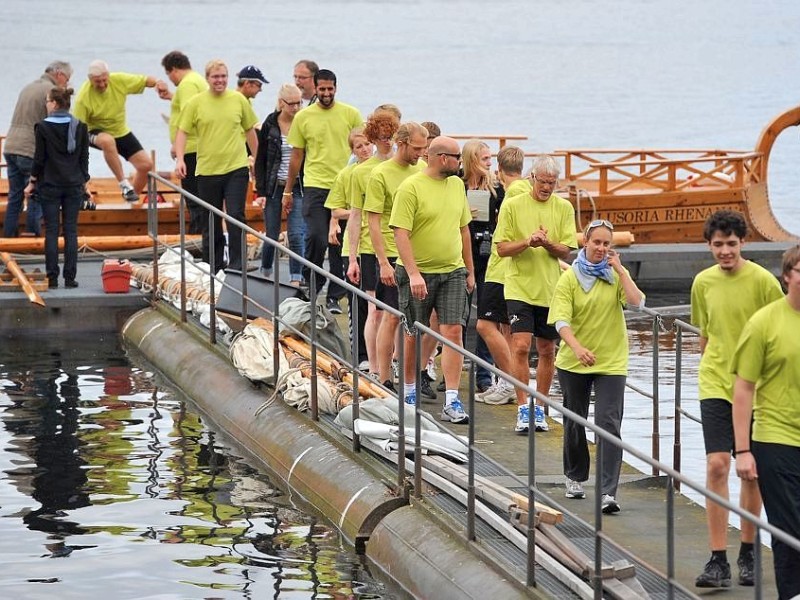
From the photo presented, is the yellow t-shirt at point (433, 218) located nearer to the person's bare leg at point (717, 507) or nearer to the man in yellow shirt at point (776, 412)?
the person's bare leg at point (717, 507)

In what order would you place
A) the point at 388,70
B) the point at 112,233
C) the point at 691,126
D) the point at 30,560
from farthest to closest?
the point at 388,70 → the point at 691,126 → the point at 112,233 → the point at 30,560

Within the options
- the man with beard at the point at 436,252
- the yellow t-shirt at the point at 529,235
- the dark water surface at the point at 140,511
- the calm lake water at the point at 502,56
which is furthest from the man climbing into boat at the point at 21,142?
the calm lake water at the point at 502,56

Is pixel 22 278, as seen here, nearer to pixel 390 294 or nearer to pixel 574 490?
pixel 390 294

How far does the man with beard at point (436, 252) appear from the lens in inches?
421

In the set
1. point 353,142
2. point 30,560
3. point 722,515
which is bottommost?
point 30,560

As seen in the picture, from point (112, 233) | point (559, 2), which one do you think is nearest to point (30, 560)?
point (112, 233)

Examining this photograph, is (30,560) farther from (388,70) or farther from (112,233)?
(388,70)

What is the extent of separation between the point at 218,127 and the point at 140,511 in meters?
5.28

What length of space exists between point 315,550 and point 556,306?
2.05m

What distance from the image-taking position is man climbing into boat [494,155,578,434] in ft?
35.2

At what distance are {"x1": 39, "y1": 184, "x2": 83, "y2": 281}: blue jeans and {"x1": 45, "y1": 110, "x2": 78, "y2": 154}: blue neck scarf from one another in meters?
0.42

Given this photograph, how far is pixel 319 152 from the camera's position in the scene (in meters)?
14.2

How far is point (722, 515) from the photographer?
8039 millimetres

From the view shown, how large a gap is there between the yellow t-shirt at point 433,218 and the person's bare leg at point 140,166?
8207 mm
